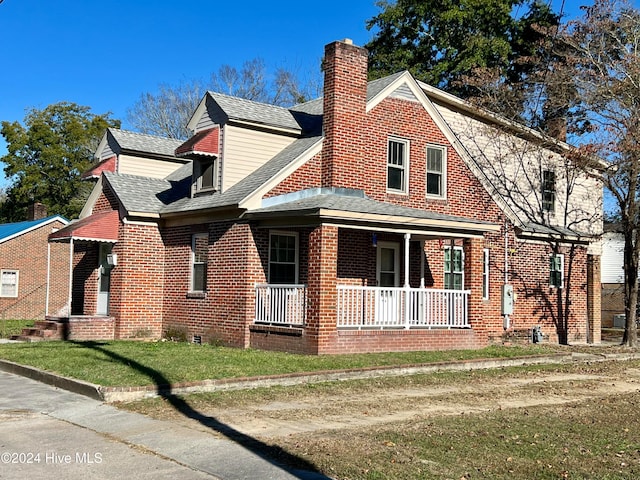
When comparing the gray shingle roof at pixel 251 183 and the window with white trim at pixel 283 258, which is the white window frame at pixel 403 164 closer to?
the gray shingle roof at pixel 251 183

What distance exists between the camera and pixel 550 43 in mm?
27047

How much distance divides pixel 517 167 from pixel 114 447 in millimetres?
19488

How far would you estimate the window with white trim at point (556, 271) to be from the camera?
79.3ft

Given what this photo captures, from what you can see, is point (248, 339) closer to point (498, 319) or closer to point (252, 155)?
point (252, 155)

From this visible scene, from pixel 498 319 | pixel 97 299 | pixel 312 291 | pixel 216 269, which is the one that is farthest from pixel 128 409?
pixel 498 319

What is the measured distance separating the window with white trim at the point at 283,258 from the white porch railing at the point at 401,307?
82.3 inches

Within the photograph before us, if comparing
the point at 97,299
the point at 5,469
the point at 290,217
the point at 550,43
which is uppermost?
the point at 550,43

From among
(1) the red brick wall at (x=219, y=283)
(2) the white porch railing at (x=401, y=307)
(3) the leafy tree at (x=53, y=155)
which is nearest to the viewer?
(2) the white porch railing at (x=401, y=307)

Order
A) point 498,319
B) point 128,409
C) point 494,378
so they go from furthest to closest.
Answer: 1. point 498,319
2. point 494,378
3. point 128,409

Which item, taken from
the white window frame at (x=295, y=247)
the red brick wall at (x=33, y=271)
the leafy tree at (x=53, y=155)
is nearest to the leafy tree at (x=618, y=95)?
the white window frame at (x=295, y=247)

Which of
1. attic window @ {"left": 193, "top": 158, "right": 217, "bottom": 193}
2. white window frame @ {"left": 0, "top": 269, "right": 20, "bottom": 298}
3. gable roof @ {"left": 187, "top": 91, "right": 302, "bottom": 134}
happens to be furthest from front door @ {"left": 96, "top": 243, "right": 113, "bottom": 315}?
white window frame @ {"left": 0, "top": 269, "right": 20, "bottom": 298}

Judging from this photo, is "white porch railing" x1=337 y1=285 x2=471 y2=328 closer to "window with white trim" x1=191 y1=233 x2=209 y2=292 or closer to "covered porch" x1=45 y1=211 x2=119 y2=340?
"window with white trim" x1=191 y1=233 x2=209 y2=292

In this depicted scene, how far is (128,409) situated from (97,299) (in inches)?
493

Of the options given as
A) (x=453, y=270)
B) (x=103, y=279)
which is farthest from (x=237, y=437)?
(x=103, y=279)
